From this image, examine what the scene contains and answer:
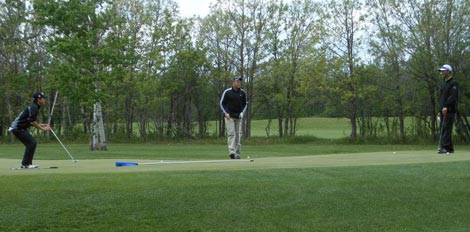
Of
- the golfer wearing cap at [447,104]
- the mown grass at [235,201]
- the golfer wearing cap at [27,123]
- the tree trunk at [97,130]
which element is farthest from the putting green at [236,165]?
the tree trunk at [97,130]

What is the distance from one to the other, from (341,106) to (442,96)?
28300 mm

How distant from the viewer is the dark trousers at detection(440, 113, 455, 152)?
15359 millimetres

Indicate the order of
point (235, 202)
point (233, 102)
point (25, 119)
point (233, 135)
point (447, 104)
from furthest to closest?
1. point (233, 135)
2. point (233, 102)
3. point (447, 104)
4. point (25, 119)
5. point (235, 202)

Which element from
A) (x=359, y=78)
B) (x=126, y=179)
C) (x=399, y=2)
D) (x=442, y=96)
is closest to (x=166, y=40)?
(x=359, y=78)

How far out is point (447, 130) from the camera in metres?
15.3

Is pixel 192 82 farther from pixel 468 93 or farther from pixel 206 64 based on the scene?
pixel 468 93

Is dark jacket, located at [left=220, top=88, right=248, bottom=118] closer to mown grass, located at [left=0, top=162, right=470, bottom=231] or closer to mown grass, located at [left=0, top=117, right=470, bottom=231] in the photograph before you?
mown grass, located at [left=0, top=117, right=470, bottom=231]

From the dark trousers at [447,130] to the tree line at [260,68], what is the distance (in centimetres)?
2106

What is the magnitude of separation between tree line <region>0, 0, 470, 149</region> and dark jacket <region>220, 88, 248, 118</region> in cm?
1902

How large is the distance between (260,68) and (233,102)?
30.6 metres

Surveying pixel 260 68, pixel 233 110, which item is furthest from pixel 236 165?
pixel 260 68

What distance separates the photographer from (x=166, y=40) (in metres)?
46.8

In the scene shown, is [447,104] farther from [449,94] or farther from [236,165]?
[236,165]

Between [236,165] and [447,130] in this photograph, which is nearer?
[236,165]
